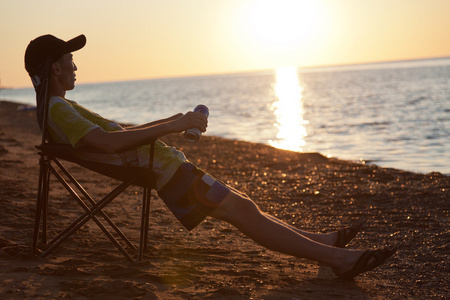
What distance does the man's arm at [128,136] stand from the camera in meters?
3.25

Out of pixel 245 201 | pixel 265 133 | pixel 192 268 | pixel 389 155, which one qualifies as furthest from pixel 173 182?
pixel 265 133

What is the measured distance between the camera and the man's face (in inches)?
138

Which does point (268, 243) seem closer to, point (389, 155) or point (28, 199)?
point (28, 199)

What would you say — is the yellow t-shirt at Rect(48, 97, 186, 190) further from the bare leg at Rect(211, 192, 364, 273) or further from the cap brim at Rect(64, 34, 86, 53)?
the bare leg at Rect(211, 192, 364, 273)

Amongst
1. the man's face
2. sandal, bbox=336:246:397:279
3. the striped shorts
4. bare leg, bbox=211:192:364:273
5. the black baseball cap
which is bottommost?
sandal, bbox=336:246:397:279

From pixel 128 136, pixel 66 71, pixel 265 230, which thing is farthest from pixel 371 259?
pixel 66 71

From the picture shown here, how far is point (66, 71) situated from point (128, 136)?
68 centimetres

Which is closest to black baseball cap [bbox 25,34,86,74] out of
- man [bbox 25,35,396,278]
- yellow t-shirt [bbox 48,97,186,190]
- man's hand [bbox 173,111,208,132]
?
man [bbox 25,35,396,278]

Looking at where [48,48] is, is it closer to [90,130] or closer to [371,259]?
[90,130]

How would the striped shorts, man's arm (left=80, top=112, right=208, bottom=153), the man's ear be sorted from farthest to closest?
the man's ear → the striped shorts → man's arm (left=80, top=112, right=208, bottom=153)

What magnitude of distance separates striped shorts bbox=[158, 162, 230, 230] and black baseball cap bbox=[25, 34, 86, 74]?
104 cm

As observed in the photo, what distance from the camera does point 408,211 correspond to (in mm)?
5859

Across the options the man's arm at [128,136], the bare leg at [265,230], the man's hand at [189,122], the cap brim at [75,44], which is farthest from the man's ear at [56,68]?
the bare leg at [265,230]

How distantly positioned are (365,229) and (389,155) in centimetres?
663
